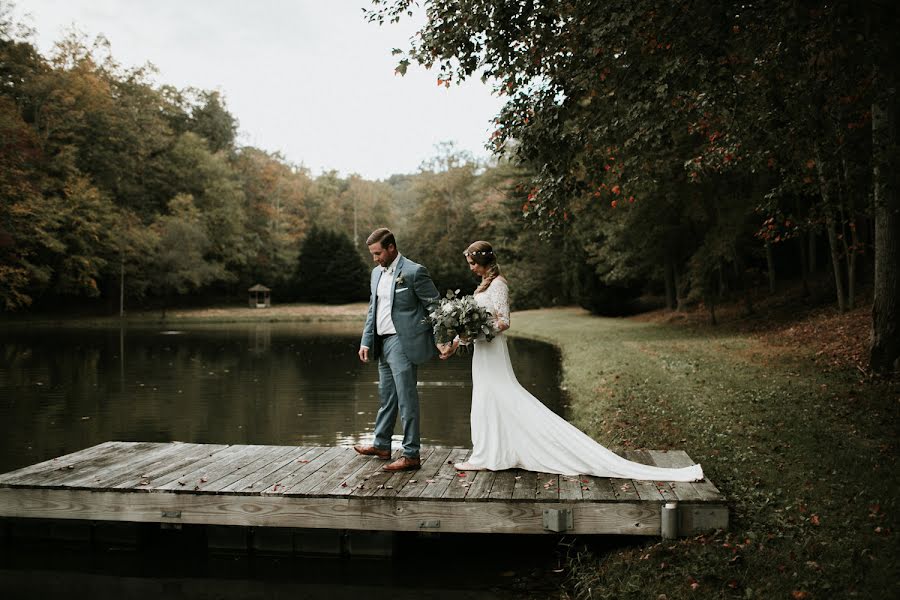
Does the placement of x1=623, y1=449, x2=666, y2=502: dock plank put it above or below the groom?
below

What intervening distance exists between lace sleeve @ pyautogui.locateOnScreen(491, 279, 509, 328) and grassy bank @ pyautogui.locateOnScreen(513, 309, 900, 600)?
6.83 feet

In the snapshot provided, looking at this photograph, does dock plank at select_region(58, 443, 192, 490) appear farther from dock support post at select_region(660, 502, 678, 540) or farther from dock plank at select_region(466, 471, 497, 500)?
dock support post at select_region(660, 502, 678, 540)

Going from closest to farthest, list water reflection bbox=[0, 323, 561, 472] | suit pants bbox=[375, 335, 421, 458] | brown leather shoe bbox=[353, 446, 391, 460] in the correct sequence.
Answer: suit pants bbox=[375, 335, 421, 458]
brown leather shoe bbox=[353, 446, 391, 460]
water reflection bbox=[0, 323, 561, 472]

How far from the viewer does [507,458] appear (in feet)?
21.6

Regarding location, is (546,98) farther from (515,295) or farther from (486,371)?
(515,295)

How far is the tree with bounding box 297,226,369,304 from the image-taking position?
2571 inches

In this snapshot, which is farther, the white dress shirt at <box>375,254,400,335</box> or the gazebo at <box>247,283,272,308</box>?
the gazebo at <box>247,283,272,308</box>

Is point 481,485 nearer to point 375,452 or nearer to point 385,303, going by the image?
point 375,452

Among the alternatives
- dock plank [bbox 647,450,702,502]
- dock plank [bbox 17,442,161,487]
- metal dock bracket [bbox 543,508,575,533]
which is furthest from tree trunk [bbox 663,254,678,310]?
metal dock bracket [bbox 543,508,575,533]

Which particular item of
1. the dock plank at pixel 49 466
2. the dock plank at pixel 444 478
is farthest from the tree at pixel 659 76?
the dock plank at pixel 49 466

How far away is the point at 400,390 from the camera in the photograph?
21.8 feet

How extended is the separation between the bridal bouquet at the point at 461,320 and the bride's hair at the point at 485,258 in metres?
0.24

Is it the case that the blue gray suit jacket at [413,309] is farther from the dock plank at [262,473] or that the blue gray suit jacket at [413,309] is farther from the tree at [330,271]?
the tree at [330,271]

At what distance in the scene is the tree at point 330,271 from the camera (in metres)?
65.3
